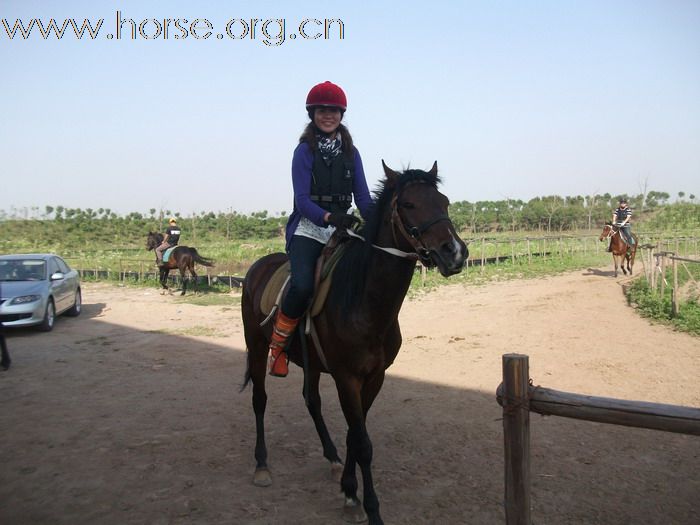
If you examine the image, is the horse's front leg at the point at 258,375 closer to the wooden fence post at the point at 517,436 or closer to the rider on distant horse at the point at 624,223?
the wooden fence post at the point at 517,436

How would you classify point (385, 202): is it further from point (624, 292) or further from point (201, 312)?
point (624, 292)

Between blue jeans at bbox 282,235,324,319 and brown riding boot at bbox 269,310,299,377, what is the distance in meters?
0.07

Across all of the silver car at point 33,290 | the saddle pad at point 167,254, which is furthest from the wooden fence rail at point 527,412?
the saddle pad at point 167,254

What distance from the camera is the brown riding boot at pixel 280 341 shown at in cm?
386

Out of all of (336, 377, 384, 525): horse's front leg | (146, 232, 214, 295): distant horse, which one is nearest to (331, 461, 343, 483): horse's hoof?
(336, 377, 384, 525): horse's front leg

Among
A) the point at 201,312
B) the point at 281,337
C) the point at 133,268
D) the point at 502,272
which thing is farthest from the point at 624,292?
the point at 133,268

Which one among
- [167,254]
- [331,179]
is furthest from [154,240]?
[331,179]

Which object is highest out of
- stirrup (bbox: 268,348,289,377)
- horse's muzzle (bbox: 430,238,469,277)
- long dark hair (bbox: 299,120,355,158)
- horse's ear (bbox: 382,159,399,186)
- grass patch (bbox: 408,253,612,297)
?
long dark hair (bbox: 299,120,355,158)

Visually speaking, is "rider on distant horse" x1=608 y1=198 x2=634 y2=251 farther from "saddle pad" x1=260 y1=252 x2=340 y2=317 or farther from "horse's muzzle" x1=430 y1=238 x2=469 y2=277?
"horse's muzzle" x1=430 y1=238 x2=469 y2=277

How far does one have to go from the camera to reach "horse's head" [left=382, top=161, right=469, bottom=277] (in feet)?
9.25

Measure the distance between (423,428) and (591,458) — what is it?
152 cm

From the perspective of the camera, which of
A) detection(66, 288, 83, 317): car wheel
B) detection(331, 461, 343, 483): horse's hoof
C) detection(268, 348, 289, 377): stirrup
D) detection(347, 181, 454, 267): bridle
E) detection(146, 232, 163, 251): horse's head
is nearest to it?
detection(347, 181, 454, 267): bridle

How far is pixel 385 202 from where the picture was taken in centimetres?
338

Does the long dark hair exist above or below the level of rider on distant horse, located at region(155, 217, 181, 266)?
above
